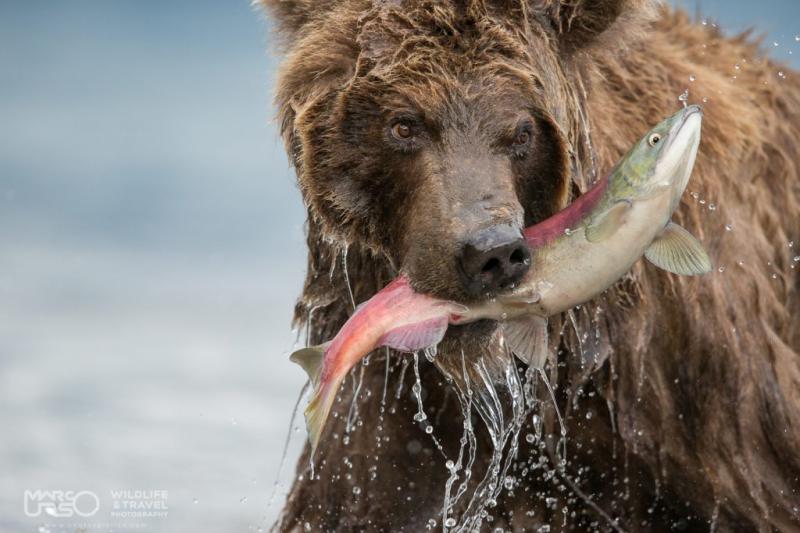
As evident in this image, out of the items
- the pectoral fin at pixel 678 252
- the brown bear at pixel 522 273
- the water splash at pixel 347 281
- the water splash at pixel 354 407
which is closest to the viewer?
the pectoral fin at pixel 678 252

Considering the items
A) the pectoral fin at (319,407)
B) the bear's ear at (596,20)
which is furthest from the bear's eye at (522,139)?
the pectoral fin at (319,407)

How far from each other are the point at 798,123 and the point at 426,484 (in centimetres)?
215

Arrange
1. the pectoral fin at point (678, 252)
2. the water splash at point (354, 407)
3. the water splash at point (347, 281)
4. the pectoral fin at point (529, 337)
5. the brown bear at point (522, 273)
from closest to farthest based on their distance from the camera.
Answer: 1. the pectoral fin at point (678, 252)
2. the pectoral fin at point (529, 337)
3. the brown bear at point (522, 273)
4. the water splash at point (347, 281)
5. the water splash at point (354, 407)

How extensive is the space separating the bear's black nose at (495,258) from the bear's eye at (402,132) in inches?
20.1

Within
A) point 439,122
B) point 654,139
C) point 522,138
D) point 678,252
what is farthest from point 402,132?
point 678,252

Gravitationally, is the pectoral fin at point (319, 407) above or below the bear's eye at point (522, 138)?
below

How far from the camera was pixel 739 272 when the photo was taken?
4.78m

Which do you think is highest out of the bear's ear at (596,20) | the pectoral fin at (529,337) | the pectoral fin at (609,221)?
the bear's ear at (596,20)

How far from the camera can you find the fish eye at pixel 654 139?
3635 millimetres

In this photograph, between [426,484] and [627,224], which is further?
[426,484]

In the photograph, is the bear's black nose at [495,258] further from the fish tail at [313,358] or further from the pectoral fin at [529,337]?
the fish tail at [313,358]

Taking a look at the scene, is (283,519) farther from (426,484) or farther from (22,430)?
(22,430)

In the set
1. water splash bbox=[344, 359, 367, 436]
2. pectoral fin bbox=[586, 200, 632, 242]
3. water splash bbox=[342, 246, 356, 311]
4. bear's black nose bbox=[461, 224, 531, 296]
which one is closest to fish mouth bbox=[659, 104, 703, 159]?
pectoral fin bbox=[586, 200, 632, 242]

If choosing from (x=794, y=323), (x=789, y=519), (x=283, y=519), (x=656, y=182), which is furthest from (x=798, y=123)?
(x=283, y=519)
